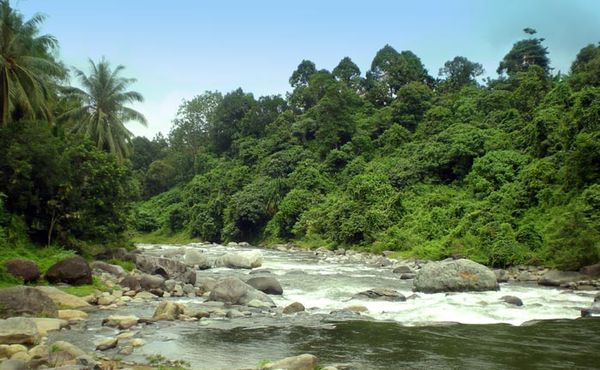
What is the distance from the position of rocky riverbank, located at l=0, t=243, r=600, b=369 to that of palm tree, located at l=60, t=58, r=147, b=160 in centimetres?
1142

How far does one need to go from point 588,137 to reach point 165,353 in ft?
80.1

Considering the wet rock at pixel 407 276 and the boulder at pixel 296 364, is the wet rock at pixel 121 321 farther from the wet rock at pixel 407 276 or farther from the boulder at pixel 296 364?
the wet rock at pixel 407 276

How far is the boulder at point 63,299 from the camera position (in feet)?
50.1

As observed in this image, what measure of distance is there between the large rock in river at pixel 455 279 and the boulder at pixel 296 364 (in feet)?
36.5

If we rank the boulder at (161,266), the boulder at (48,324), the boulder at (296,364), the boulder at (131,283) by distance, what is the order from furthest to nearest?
the boulder at (161,266) < the boulder at (131,283) < the boulder at (48,324) < the boulder at (296,364)

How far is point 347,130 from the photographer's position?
6006 cm

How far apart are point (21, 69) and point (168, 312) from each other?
1502 centimetres

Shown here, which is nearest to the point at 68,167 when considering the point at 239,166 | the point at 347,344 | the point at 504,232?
the point at 347,344

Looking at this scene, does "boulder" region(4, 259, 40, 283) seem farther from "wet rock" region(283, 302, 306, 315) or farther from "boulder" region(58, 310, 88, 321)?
"wet rock" region(283, 302, 306, 315)

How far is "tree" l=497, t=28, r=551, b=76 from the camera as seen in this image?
6144 centimetres

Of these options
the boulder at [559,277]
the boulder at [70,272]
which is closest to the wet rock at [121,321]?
the boulder at [70,272]

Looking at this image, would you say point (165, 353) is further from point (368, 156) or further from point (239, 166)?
point (239, 166)

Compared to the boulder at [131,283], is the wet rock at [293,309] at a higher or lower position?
lower

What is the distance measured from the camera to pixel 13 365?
28.3 feet
